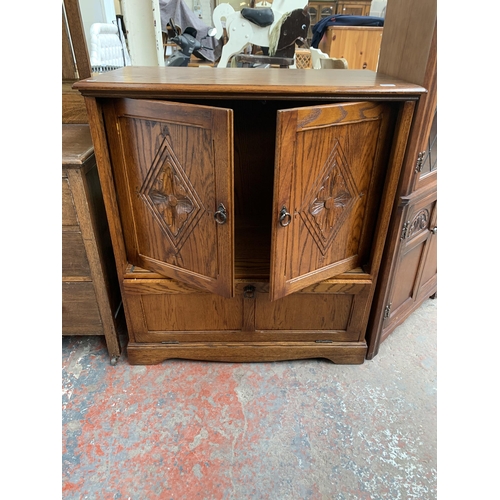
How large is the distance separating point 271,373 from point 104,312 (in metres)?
0.68

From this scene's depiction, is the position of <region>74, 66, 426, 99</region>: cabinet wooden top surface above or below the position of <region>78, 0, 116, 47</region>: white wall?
below

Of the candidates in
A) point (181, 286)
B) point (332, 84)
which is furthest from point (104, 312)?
point (332, 84)

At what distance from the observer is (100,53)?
2670mm

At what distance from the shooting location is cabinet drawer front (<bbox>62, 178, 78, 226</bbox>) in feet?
3.54

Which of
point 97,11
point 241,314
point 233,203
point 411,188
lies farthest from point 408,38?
point 97,11

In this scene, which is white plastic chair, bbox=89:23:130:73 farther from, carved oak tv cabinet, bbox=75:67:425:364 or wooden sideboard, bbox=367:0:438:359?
wooden sideboard, bbox=367:0:438:359

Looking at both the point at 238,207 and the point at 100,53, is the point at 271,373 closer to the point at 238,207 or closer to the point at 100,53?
the point at 238,207

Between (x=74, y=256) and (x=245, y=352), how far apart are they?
2.37ft

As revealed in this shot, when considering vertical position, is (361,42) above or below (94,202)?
above

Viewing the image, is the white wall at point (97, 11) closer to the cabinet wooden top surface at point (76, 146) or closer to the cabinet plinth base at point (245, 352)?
the cabinet wooden top surface at point (76, 146)

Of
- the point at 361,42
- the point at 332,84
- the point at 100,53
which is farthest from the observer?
the point at 361,42

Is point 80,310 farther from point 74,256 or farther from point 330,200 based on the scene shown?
point 330,200

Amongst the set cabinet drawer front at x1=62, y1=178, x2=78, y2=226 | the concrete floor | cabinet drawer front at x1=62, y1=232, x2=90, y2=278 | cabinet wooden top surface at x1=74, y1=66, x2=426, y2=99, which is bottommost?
the concrete floor

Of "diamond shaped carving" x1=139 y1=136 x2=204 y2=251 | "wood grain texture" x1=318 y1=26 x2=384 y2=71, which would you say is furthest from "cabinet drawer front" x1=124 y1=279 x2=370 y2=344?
"wood grain texture" x1=318 y1=26 x2=384 y2=71
